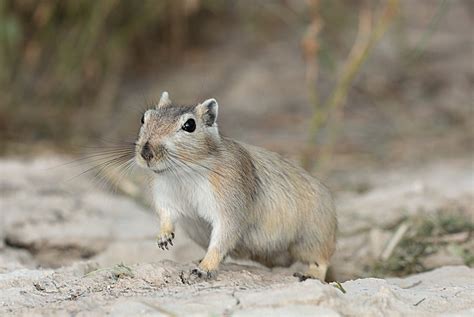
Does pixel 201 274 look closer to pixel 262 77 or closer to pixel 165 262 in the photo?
pixel 165 262

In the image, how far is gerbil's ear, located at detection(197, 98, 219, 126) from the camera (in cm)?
385

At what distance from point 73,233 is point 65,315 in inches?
91.6

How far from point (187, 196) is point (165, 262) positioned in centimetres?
30

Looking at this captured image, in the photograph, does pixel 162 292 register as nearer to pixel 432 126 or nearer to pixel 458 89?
pixel 432 126

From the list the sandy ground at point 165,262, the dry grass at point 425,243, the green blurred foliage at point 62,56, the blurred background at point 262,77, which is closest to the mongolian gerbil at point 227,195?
the sandy ground at point 165,262

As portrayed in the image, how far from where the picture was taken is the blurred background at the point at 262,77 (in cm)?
742

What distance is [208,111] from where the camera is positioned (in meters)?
3.89

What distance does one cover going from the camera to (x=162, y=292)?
3268 millimetres

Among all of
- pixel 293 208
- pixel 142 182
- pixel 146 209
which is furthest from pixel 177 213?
pixel 142 182

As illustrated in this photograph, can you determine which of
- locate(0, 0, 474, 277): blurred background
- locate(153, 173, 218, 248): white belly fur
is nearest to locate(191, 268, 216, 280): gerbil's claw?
locate(153, 173, 218, 248): white belly fur

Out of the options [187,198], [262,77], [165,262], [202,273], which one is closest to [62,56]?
[262,77]

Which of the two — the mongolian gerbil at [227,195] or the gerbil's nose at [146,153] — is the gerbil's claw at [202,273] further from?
the gerbil's nose at [146,153]

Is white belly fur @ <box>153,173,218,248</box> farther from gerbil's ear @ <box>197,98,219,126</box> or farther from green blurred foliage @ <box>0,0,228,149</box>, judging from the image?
green blurred foliage @ <box>0,0,228,149</box>

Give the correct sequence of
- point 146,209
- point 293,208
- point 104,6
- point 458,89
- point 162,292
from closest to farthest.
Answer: point 162,292
point 293,208
point 146,209
point 104,6
point 458,89
